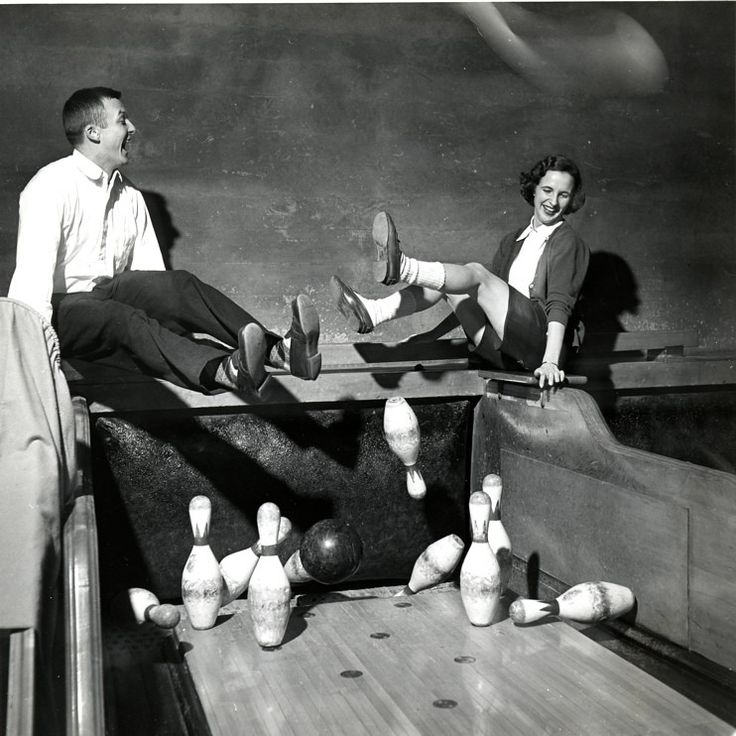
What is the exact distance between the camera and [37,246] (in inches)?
113

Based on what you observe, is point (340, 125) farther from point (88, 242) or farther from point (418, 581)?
point (418, 581)

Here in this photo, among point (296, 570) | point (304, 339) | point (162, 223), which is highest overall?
point (162, 223)

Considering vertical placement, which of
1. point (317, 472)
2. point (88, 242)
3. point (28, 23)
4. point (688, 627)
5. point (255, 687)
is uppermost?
point (28, 23)

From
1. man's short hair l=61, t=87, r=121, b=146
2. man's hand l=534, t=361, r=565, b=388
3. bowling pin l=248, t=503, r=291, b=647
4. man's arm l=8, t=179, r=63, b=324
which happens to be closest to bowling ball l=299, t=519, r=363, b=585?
bowling pin l=248, t=503, r=291, b=647

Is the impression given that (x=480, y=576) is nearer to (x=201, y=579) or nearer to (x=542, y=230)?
(x=201, y=579)

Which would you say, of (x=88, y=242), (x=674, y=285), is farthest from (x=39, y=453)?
(x=674, y=285)

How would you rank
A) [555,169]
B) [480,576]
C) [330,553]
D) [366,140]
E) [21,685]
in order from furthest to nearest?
[366,140], [555,169], [330,553], [480,576], [21,685]

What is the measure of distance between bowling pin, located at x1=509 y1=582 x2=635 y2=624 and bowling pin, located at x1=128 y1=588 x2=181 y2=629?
1.01 metres

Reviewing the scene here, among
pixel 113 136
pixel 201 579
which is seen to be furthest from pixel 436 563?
pixel 113 136

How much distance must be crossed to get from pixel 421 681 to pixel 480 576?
0.45m

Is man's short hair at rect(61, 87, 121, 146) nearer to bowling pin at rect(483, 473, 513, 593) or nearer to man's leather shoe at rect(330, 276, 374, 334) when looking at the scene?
man's leather shoe at rect(330, 276, 374, 334)

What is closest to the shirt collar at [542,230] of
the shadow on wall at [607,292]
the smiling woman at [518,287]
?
the smiling woman at [518,287]

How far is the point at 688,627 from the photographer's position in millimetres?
2260

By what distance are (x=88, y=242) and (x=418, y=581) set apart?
1.62m
